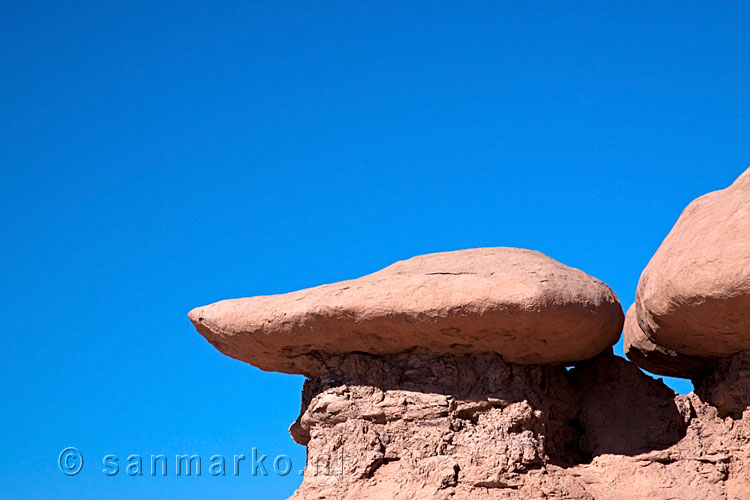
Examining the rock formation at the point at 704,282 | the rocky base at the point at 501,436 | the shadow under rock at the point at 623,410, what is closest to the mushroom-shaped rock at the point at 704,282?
the rock formation at the point at 704,282

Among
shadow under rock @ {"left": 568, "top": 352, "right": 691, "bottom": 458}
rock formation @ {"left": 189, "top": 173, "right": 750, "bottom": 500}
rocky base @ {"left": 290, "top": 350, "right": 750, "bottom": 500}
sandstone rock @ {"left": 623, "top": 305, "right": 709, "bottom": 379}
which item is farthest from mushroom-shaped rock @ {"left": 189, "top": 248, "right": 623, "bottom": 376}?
sandstone rock @ {"left": 623, "top": 305, "right": 709, "bottom": 379}

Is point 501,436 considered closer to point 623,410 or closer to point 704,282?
point 623,410

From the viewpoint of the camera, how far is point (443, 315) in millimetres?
7609

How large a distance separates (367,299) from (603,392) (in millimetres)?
2442

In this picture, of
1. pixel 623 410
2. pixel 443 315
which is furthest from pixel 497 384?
pixel 623 410

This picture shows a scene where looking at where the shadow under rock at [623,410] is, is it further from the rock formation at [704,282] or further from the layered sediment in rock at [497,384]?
the rock formation at [704,282]

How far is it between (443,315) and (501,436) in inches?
41.6

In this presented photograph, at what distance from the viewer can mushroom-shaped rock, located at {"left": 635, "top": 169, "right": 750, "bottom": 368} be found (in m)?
6.86

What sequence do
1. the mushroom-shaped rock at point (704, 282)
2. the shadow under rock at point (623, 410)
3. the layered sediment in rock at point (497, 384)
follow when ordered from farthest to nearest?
1. the shadow under rock at point (623, 410)
2. the layered sediment in rock at point (497, 384)
3. the mushroom-shaped rock at point (704, 282)

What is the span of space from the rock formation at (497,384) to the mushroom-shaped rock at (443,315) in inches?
0.5

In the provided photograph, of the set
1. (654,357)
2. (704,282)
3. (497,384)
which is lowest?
(497,384)

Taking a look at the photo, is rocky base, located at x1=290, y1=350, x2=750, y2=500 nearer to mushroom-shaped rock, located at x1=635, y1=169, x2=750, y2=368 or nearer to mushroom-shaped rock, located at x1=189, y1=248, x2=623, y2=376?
mushroom-shaped rock, located at x1=189, y1=248, x2=623, y2=376

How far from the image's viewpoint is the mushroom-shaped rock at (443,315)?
7.55 metres

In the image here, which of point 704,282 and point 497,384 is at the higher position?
point 704,282
